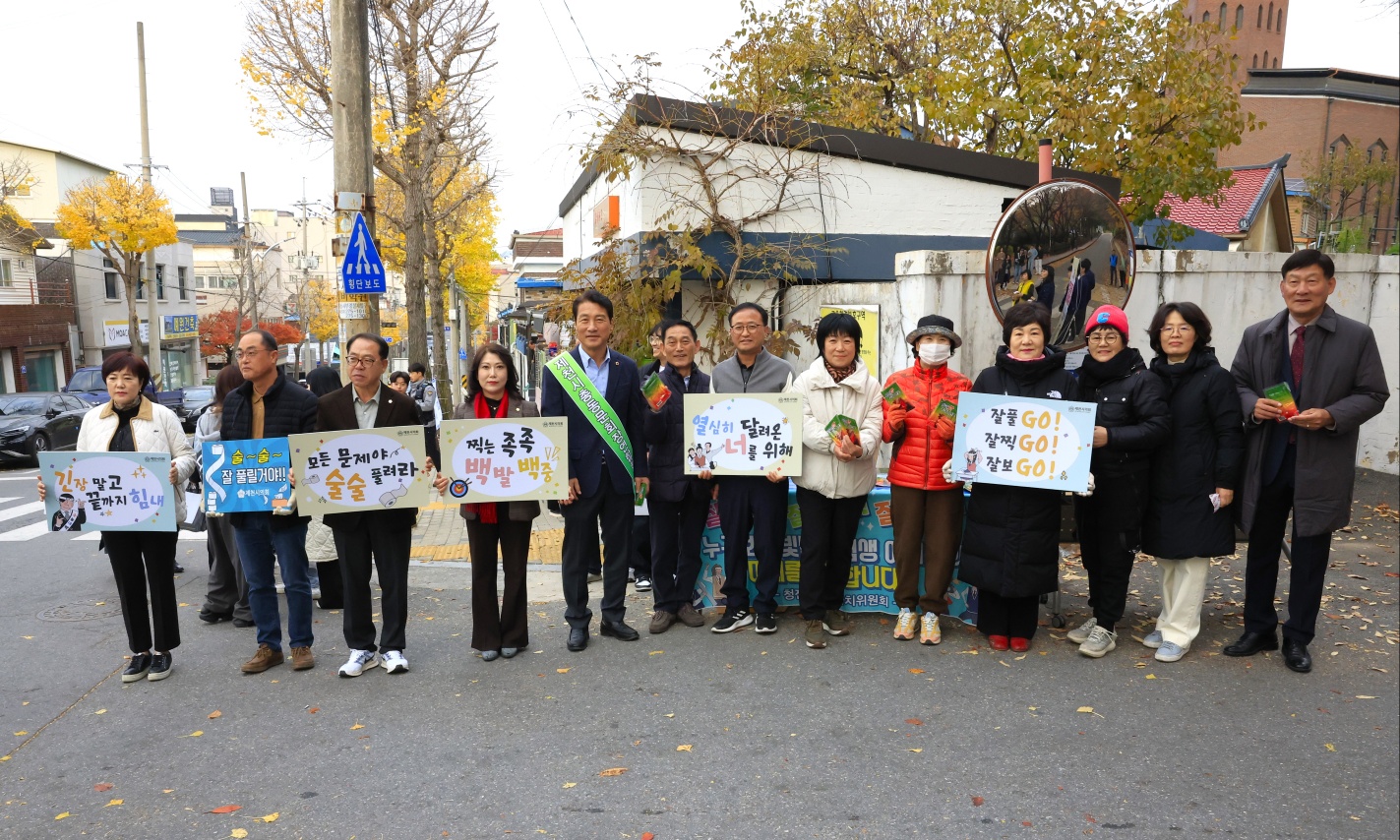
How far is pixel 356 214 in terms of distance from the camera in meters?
7.74

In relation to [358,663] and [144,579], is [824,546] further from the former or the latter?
[144,579]

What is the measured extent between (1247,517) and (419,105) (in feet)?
54.2

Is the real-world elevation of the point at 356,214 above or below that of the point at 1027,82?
below

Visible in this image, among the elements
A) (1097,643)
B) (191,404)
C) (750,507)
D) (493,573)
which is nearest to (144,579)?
(493,573)

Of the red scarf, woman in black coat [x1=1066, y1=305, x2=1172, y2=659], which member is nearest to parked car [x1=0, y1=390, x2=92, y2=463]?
the red scarf

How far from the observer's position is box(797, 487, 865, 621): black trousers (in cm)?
554

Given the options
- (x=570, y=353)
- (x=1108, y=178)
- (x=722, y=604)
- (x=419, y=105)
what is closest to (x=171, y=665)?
(x=570, y=353)

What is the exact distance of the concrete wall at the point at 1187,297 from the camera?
8.40 m

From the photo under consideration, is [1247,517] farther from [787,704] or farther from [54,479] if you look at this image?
[54,479]

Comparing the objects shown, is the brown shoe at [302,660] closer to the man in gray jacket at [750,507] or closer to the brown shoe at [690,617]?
the brown shoe at [690,617]

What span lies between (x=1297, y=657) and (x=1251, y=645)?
0.81 feet

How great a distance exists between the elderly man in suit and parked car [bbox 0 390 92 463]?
829 inches

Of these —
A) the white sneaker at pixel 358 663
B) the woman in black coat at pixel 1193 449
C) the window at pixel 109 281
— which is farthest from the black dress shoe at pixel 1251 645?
the window at pixel 109 281

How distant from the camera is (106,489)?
501cm
